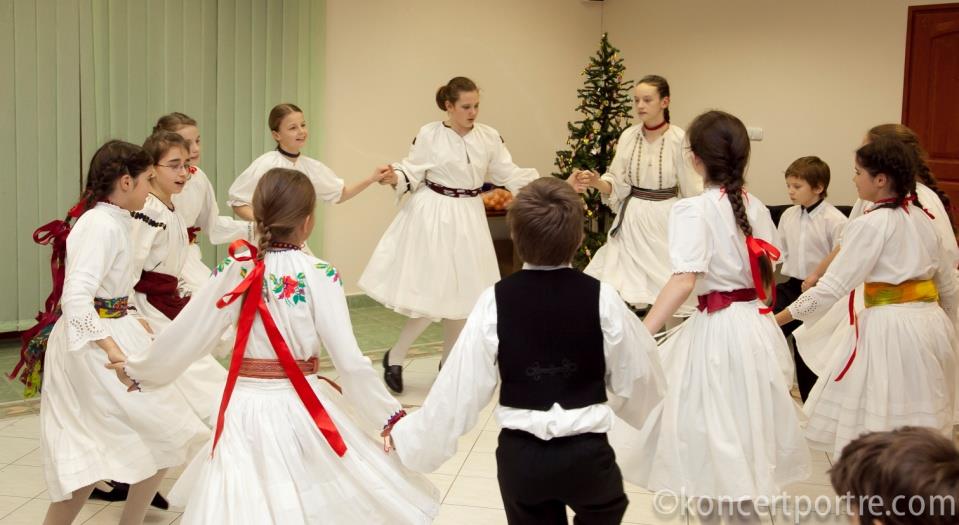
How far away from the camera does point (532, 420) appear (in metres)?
2.54

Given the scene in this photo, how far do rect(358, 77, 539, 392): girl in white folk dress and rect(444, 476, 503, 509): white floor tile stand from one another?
1.44m

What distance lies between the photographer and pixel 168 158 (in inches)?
154

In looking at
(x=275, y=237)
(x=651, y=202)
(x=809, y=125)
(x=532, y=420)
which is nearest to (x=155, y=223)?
(x=275, y=237)

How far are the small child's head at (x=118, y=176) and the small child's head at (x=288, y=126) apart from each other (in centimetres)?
189

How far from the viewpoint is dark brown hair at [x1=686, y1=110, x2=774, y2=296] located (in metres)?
3.39

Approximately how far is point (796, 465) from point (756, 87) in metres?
5.81

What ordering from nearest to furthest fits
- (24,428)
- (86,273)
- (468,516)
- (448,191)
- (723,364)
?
(86,273) < (723,364) < (468,516) < (24,428) < (448,191)

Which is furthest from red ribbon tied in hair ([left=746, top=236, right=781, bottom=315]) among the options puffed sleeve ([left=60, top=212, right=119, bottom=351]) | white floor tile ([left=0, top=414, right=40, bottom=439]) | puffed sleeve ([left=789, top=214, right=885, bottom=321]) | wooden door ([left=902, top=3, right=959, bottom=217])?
wooden door ([left=902, top=3, right=959, bottom=217])

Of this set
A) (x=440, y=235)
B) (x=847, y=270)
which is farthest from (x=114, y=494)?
(x=847, y=270)

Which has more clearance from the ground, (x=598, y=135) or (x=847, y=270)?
(x=598, y=135)

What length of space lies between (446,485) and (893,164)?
216 centimetres

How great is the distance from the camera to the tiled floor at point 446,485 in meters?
3.98

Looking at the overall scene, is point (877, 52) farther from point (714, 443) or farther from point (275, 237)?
point (275, 237)

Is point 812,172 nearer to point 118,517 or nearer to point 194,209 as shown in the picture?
point 194,209
